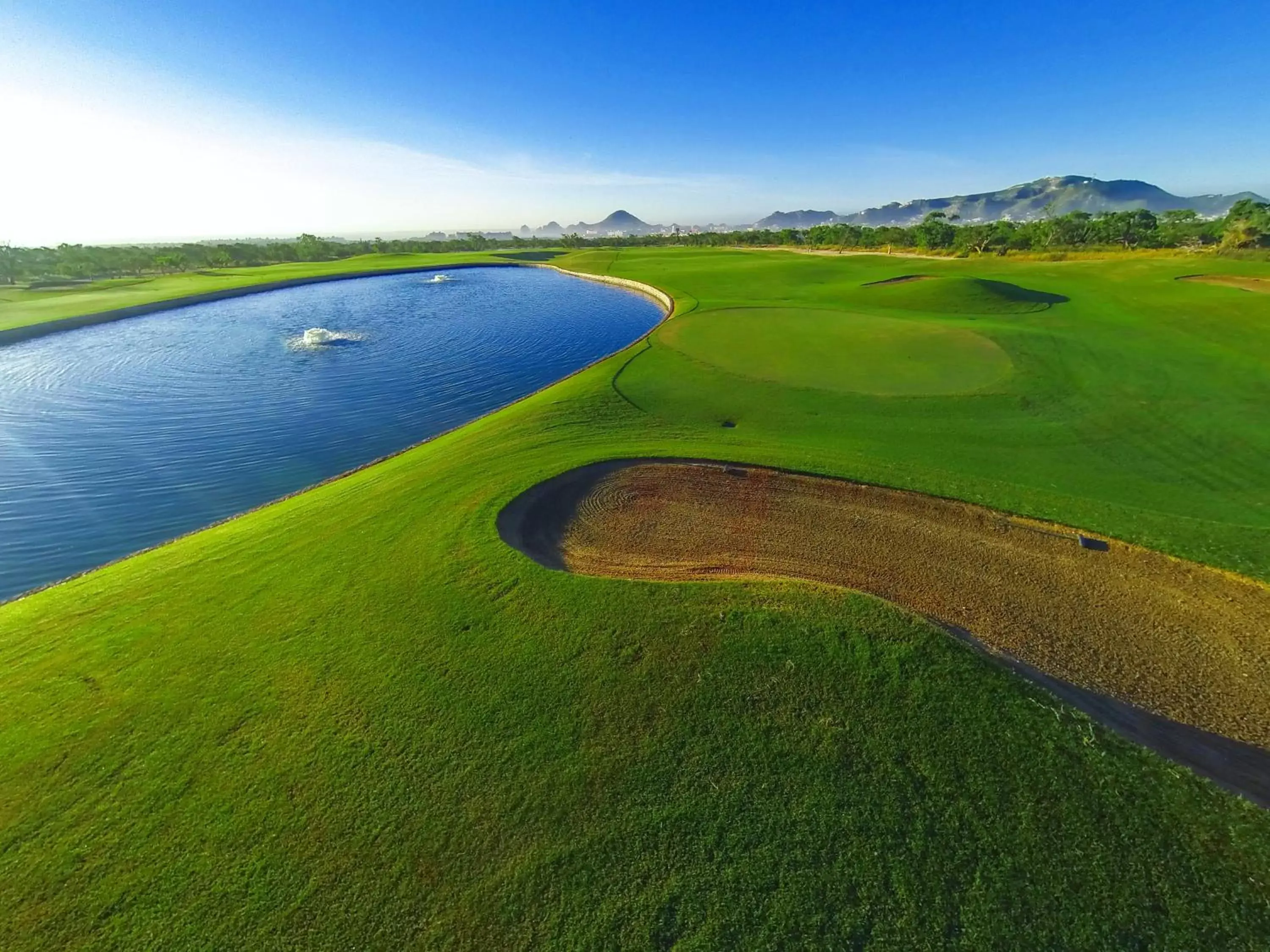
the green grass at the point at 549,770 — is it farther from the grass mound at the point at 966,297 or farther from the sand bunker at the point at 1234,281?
the sand bunker at the point at 1234,281

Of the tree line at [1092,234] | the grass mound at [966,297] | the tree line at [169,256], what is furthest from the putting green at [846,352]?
the tree line at [169,256]

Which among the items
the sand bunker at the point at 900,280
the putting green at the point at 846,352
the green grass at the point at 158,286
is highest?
the green grass at the point at 158,286

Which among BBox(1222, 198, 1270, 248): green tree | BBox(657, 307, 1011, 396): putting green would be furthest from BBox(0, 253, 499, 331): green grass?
BBox(1222, 198, 1270, 248): green tree

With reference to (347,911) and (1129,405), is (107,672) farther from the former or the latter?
(1129,405)

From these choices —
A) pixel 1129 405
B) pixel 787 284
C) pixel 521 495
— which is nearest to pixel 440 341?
pixel 521 495

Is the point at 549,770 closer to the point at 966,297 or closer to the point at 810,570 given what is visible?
the point at 810,570

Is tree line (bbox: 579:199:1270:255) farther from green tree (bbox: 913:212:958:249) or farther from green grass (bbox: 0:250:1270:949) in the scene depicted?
green grass (bbox: 0:250:1270:949)

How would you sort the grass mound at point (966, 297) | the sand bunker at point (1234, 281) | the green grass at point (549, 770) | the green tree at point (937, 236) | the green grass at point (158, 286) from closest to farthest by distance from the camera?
the green grass at point (549, 770) < the sand bunker at point (1234, 281) < the grass mound at point (966, 297) < the green grass at point (158, 286) < the green tree at point (937, 236)
